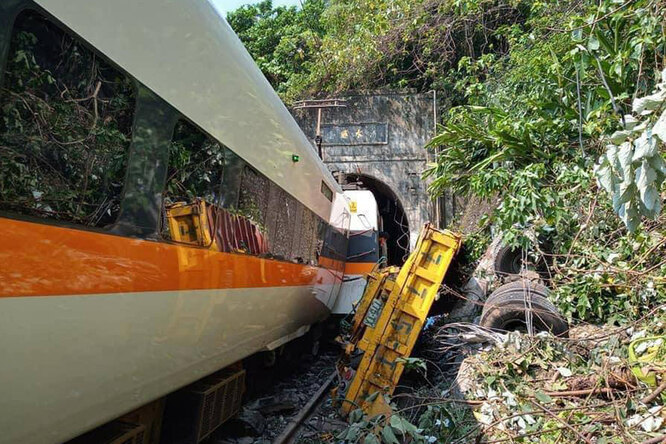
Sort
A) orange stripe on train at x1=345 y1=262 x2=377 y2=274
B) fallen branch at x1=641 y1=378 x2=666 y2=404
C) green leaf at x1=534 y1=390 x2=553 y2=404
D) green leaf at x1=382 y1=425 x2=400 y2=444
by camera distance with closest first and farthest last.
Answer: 1. fallen branch at x1=641 y1=378 x2=666 y2=404
2. green leaf at x1=382 y1=425 x2=400 y2=444
3. green leaf at x1=534 y1=390 x2=553 y2=404
4. orange stripe on train at x1=345 y1=262 x2=377 y2=274

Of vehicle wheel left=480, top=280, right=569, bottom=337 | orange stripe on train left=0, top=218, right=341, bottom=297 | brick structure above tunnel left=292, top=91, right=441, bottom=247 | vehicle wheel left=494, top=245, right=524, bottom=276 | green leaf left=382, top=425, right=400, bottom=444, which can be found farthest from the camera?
brick structure above tunnel left=292, top=91, right=441, bottom=247

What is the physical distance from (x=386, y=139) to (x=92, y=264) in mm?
12379

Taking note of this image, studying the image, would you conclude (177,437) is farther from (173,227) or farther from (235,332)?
(173,227)

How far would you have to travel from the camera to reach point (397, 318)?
16.7ft

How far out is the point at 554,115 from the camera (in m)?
5.27

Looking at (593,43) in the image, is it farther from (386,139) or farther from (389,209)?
(389,209)

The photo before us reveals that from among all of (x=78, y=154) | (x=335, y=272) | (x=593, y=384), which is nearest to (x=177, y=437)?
(x=78, y=154)

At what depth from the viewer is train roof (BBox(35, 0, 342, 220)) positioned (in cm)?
206

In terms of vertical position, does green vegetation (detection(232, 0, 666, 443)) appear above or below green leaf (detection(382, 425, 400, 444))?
above

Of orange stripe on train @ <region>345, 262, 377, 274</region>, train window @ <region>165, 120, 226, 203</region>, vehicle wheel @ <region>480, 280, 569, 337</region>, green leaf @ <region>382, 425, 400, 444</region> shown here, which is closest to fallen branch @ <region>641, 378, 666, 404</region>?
green leaf @ <region>382, 425, 400, 444</region>

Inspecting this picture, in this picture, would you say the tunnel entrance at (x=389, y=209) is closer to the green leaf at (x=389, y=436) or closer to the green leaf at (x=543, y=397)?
the green leaf at (x=543, y=397)

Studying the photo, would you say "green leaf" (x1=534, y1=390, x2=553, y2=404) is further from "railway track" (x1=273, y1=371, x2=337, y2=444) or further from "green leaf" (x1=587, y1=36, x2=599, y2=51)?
"green leaf" (x1=587, y1=36, x2=599, y2=51)

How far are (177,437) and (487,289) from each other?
16.1 feet

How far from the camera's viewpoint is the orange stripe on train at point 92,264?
1.58m
